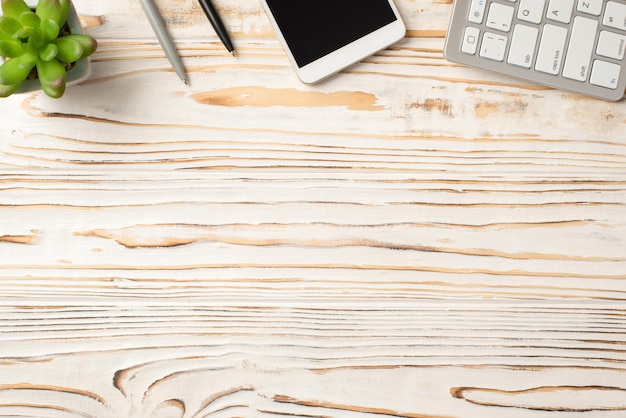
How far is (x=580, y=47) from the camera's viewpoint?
22.5 inches

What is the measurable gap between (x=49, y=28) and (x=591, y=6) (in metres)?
0.52

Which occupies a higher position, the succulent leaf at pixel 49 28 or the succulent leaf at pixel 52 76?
the succulent leaf at pixel 49 28

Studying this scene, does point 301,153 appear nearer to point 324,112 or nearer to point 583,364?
point 324,112

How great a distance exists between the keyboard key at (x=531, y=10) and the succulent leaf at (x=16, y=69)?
46 cm

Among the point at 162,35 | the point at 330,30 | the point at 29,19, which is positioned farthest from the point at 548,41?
the point at 29,19

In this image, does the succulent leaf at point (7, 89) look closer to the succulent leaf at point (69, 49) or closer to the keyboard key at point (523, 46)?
the succulent leaf at point (69, 49)

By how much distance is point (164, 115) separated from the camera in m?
0.58

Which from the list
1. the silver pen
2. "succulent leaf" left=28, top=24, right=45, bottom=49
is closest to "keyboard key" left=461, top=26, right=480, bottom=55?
the silver pen

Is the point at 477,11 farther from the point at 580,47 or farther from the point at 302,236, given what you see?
the point at 302,236

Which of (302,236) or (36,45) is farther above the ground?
(36,45)

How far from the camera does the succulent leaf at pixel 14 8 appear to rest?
48 centimetres

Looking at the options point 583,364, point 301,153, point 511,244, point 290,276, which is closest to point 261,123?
point 301,153

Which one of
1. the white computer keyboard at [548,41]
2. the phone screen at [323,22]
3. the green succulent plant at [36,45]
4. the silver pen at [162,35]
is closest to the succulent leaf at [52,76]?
the green succulent plant at [36,45]

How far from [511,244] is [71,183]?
0.46 metres
